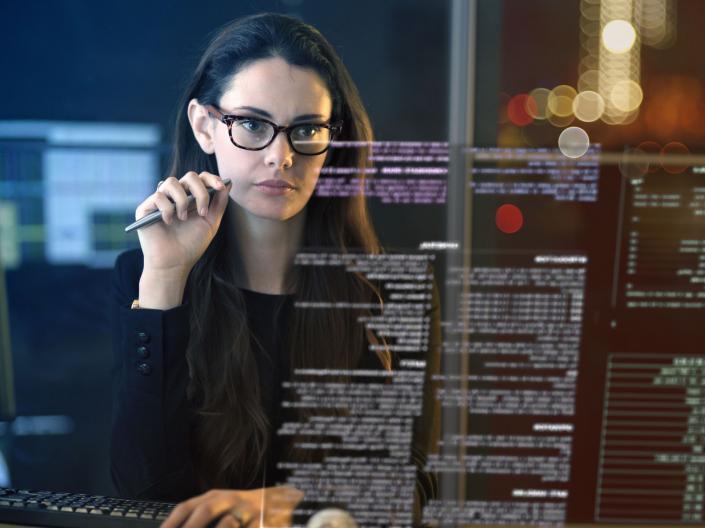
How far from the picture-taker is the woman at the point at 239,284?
0.80 meters

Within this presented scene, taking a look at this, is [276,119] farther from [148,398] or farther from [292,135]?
[148,398]

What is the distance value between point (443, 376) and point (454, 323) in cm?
9

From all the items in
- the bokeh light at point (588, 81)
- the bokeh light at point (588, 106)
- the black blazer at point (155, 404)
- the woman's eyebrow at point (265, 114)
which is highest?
the bokeh light at point (588, 81)

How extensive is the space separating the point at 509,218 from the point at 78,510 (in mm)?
840

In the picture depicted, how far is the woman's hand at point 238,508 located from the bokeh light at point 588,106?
29.2 inches

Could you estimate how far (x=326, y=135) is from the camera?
31.7 inches

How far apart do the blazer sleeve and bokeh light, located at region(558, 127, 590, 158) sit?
645 mm

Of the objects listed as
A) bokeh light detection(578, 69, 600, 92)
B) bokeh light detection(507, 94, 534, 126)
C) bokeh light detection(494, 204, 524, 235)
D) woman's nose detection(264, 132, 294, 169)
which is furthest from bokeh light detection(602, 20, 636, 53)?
woman's nose detection(264, 132, 294, 169)

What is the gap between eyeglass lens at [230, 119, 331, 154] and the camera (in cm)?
80

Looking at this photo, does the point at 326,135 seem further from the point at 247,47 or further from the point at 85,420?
the point at 85,420

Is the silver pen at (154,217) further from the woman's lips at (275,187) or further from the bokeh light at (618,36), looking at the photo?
the bokeh light at (618,36)

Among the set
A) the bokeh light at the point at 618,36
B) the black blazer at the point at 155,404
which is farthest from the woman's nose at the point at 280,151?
the bokeh light at the point at 618,36

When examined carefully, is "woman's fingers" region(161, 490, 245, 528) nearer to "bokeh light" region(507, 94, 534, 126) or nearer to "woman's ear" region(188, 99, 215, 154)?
"woman's ear" region(188, 99, 215, 154)

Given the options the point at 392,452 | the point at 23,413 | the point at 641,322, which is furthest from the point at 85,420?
the point at 641,322
